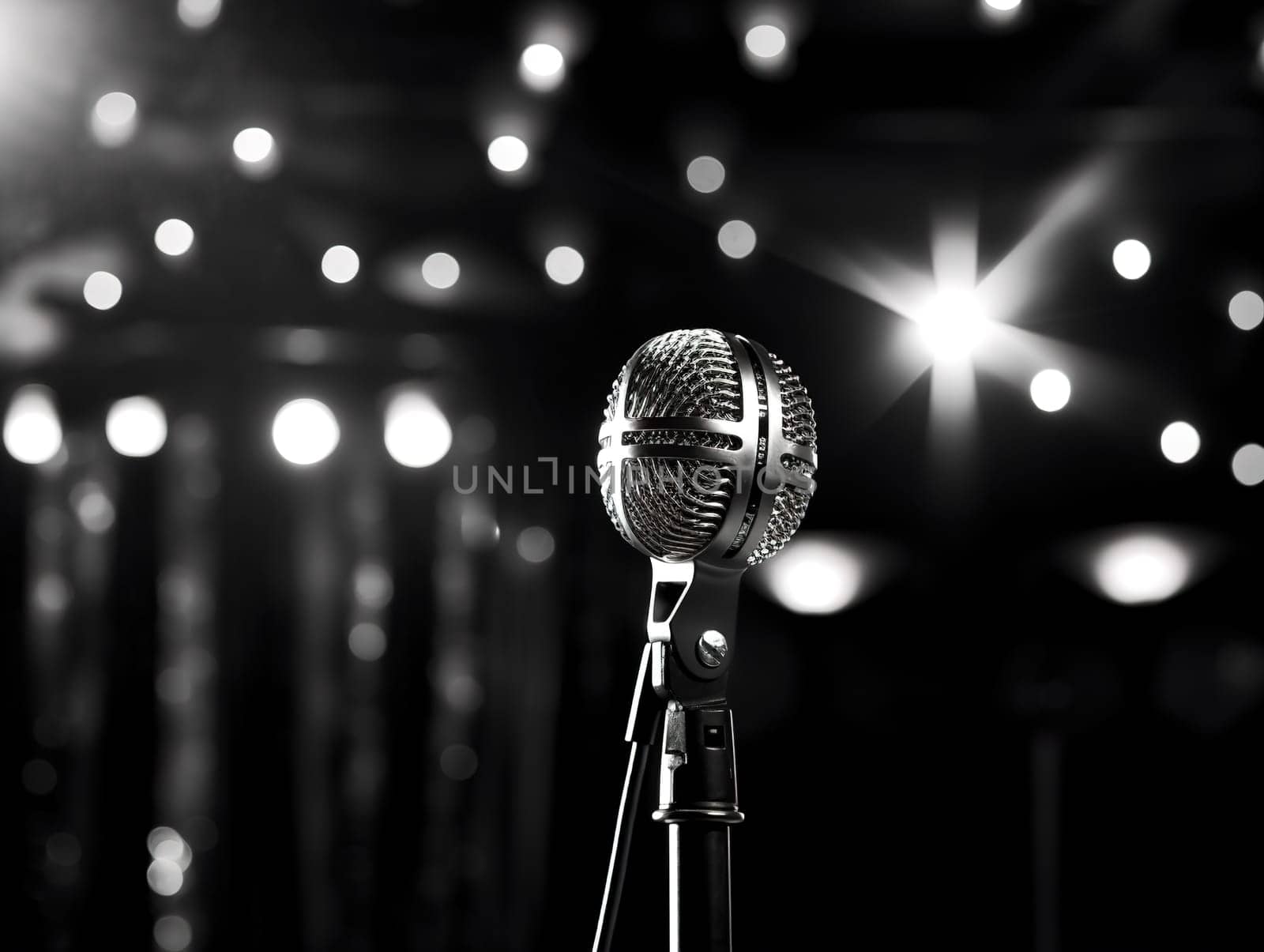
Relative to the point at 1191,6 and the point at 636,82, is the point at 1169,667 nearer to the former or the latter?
the point at 1191,6

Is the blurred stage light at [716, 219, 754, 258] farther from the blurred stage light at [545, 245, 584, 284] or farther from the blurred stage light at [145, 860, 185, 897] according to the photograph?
the blurred stage light at [145, 860, 185, 897]

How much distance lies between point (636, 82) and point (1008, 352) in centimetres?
93

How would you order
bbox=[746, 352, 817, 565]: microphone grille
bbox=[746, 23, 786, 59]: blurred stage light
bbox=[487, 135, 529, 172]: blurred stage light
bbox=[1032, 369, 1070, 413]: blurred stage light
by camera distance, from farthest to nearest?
1. bbox=[487, 135, 529, 172]: blurred stage light
2. bbox=[1032, 369, 1070, 413]: blurred stage light
3. bbox=[746, 23, 786, 59]: blurred stage light
4. bbox=[746, 352, 817, 565]: microphone grille

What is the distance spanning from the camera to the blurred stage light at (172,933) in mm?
2270

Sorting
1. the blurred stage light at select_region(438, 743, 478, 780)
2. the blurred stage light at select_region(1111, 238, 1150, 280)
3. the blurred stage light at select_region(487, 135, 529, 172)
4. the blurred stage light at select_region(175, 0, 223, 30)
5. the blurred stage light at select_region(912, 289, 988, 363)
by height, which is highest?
the blurred stage light at select_region(175, 0, 223, 30)

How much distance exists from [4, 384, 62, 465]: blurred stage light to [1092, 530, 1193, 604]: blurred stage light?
87.2 inches

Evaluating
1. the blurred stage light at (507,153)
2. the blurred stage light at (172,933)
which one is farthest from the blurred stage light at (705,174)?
the blurred stage light at (172,933)

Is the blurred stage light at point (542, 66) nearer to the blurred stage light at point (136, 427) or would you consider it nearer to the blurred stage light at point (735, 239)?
the blurred stage light at point (735, 239)

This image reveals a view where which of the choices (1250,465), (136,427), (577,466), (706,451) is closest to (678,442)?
(706,451)

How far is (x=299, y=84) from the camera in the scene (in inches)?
87.0

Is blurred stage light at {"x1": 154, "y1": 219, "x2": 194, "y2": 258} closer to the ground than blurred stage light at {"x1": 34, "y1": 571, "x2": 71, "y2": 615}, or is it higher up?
higher up

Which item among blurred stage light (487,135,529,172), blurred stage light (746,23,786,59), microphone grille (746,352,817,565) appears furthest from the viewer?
blurred stage light (487,135,529,172)

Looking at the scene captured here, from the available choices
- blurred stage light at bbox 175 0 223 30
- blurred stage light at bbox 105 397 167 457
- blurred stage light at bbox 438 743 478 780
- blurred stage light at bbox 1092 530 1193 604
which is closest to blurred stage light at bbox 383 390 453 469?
blurred stage light at bbox 105 397 167 457

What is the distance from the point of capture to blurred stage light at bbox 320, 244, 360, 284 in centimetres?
233
